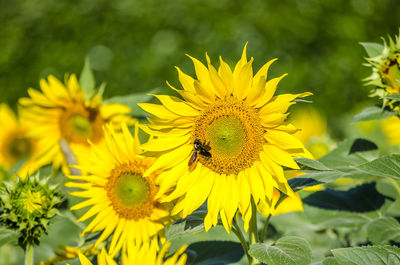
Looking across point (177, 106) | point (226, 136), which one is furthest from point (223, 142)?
point (177, 106)

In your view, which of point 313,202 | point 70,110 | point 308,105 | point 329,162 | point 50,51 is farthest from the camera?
point 50,51

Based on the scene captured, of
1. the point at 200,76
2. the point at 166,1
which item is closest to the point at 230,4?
the point at 166,1

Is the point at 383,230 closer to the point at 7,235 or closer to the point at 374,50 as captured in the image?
the point at 374,50

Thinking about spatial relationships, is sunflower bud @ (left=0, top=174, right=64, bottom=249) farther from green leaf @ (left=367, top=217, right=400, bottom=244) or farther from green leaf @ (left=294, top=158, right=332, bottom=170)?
green leaf @ (left=367, top=217, right=400, bottom=244)

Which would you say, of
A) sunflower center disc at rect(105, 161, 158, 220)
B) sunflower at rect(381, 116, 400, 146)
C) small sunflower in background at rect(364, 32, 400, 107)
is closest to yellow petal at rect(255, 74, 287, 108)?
small sunflower in background at rect(364, 32, 400, 107)

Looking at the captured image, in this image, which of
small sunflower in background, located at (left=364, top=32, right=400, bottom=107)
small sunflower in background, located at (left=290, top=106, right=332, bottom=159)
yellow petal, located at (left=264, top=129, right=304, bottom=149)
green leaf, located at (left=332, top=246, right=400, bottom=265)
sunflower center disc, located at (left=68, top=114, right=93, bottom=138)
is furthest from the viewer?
small sunflower in background, located at (left=290, top=106, right=332, bottom=159)

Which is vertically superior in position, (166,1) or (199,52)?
(166,1)

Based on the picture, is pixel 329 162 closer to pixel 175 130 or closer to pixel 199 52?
pixel 175 130
